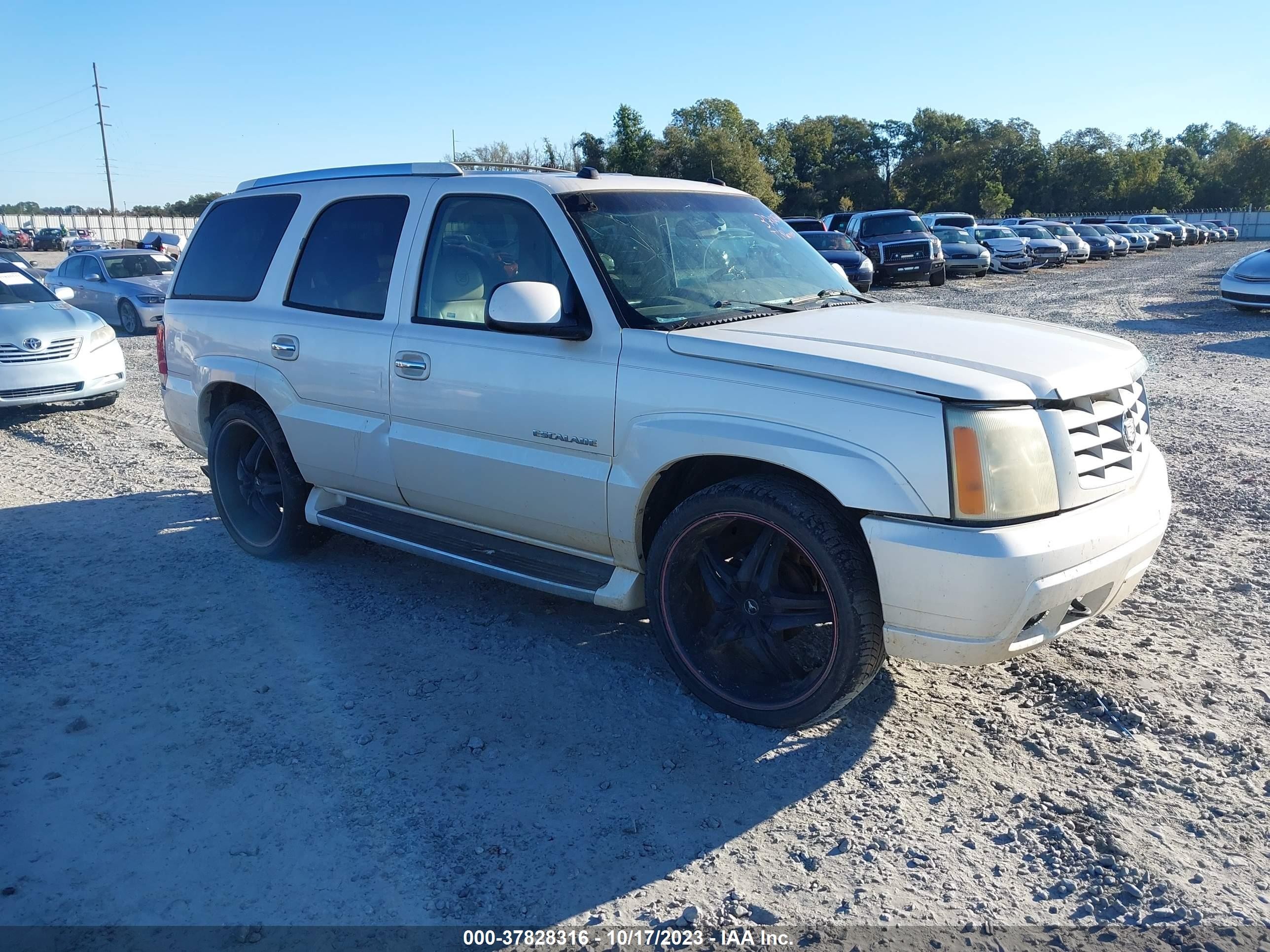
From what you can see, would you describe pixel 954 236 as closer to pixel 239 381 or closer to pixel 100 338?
pixel 100 338

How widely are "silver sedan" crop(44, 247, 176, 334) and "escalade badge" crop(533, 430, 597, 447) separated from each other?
15.2 metres

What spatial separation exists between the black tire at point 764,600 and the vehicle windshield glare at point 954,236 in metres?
26.2

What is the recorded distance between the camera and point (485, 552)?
4.37m

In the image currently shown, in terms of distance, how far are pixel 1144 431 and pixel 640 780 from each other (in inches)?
95.1

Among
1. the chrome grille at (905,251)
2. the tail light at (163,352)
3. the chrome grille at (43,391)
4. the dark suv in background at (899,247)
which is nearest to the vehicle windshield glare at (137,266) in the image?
the chrome grille at (43,391)

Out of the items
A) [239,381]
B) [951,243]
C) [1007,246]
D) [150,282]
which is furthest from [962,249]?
[239,381]

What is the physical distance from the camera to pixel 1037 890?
108 inches

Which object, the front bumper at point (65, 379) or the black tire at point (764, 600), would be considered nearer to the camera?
the black tire at point (764, 600)

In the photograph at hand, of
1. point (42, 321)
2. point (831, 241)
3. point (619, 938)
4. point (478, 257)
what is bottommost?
point (619, 938)

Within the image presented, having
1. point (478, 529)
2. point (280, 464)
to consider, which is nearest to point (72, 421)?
point (280, 464)

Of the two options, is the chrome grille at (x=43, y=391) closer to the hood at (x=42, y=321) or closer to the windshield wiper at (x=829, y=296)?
the hood at (x=42, y=321)

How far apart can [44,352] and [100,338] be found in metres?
0.67

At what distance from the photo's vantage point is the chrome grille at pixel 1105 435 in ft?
10.8

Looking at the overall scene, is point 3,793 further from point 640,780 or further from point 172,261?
point 172,261
